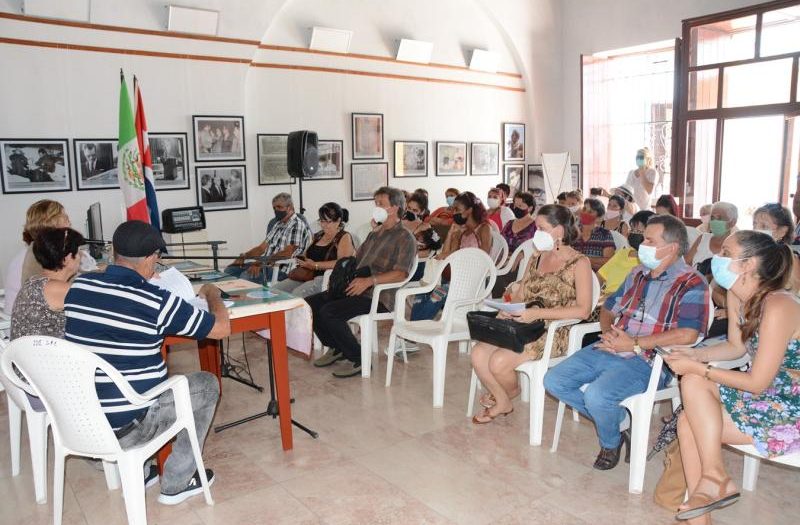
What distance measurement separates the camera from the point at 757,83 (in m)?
8.50

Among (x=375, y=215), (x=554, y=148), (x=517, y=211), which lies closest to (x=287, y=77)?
(x=517, y=211)

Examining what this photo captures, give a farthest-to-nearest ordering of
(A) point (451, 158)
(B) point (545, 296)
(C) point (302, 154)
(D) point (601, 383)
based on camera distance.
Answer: (A) point (451, 158)
(C) point (302, 154)
(B) point (545, 296)
(D) point (601, 383)

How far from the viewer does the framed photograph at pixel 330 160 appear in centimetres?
829

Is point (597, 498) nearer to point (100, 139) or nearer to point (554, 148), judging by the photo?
point (100, 139)

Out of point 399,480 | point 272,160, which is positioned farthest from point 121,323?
point 272,160

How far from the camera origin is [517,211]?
7.89 metres

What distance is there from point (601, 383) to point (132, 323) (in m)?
2.07

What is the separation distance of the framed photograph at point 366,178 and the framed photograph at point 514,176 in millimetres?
2570

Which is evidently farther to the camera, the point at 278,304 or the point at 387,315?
the point at 387,315

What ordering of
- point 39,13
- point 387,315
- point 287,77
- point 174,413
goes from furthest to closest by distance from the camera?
point 287,77 → point 39,13 → point 387,315 → point 174,413

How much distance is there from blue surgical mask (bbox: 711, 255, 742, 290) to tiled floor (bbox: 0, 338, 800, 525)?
1.01m

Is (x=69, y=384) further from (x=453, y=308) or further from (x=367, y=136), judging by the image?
(x=367, y=136)

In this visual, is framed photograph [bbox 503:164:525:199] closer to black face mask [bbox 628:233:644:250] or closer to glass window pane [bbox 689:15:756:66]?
glass window pane [bbox 689:15:756:66]

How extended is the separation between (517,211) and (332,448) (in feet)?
16.8
